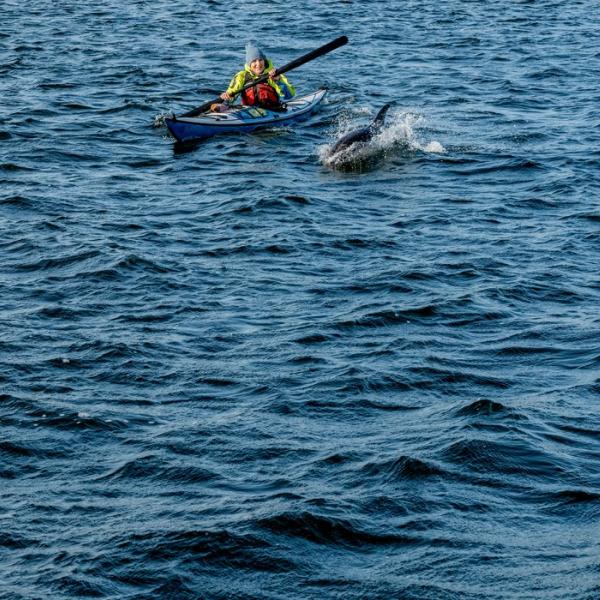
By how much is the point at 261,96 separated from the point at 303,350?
1050 cm

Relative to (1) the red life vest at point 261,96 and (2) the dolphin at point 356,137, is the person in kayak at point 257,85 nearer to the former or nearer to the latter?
(1) the red life vest at point 261,96

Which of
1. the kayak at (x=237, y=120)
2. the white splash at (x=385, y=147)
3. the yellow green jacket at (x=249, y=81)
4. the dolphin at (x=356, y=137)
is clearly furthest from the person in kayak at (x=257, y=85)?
the dolphin at (x=356, y=137)

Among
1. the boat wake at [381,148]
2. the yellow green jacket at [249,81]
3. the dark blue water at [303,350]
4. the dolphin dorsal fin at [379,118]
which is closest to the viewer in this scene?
the dark blue water at [303,350]

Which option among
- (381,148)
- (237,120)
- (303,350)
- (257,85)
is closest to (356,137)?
(381,148)

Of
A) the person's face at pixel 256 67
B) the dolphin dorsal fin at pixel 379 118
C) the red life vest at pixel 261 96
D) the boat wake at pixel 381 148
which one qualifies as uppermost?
the person's face at pixel 256 67

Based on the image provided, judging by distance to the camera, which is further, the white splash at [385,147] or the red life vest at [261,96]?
the red life vest at [261,96]

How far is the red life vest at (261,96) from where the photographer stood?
22.1 metres

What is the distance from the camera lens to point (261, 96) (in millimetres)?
22203

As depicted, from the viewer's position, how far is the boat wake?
19.1 m

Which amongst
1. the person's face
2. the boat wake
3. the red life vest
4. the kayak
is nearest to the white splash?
the boat wake

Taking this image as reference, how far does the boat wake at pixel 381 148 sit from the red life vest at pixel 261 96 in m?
1.51

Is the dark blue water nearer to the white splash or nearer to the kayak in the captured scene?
the white splash

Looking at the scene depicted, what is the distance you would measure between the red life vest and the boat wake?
4.97 ft

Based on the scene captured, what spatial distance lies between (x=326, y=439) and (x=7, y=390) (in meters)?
3.06
